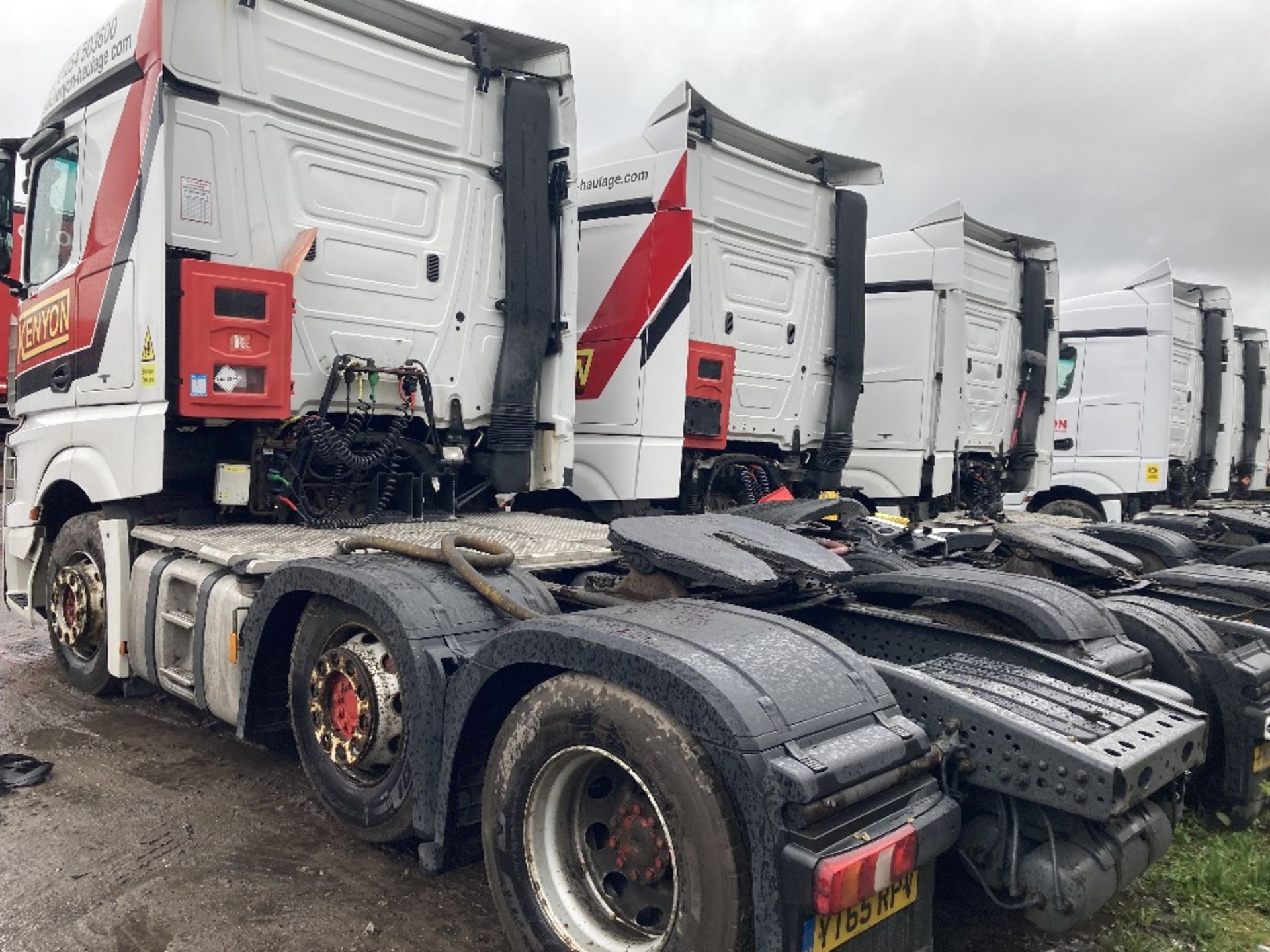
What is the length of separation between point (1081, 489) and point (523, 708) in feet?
34.3

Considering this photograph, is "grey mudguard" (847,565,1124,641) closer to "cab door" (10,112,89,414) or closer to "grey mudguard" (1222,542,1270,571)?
"grey mudguard" (1222,542,1270,571)

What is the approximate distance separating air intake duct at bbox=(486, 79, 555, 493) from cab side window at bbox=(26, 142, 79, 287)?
207cm

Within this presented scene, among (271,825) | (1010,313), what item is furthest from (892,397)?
(271,825)

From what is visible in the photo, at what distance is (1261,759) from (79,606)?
4.85 metres

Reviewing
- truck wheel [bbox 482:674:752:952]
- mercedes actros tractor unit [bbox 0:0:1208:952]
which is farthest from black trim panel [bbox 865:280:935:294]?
truck wheel [bbox 482:674:752:952]

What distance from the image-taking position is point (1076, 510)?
1132 cm

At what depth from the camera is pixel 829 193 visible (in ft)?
24.4

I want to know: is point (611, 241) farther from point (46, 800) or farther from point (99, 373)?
point (46, 800)

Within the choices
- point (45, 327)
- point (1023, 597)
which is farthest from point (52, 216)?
point (1023, 597)

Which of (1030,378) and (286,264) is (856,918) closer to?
(286,264)

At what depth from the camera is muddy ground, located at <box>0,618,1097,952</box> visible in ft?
8.97

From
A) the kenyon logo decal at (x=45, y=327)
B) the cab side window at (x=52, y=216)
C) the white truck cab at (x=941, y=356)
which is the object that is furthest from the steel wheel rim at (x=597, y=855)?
the white truck cab at (x=941, y=356)

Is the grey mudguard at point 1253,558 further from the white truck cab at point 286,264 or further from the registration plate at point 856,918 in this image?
the registration plate at point 856,918

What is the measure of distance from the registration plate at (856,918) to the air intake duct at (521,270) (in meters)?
3.42
